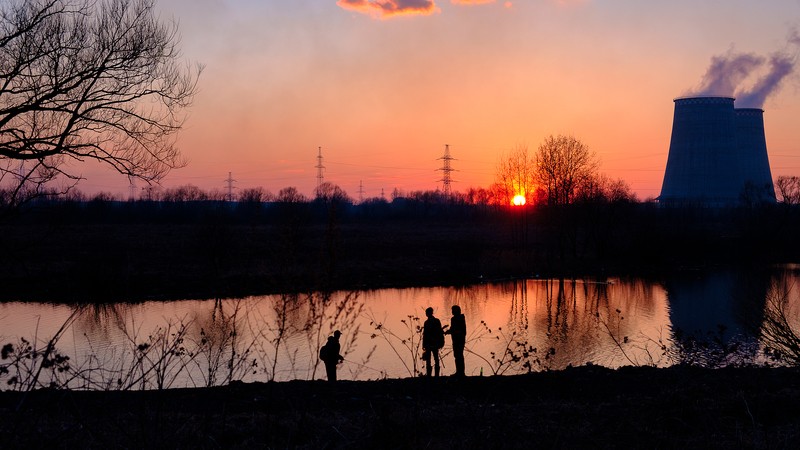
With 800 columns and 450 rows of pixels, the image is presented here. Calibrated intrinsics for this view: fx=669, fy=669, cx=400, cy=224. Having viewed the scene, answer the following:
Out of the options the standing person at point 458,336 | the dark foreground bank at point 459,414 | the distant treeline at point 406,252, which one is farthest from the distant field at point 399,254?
the dark foreground bank at point 459,414

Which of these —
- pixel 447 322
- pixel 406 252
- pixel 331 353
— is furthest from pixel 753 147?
pixel 331 353

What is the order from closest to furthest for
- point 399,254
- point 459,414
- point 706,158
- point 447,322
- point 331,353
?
point 459,414
point 331,353
point 447,322
point 399,254
point 706,158

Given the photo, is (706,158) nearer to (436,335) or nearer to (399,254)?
(399,254)

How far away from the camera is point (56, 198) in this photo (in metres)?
5.74

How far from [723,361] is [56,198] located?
12025 millimetres

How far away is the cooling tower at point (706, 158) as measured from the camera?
2009 inches

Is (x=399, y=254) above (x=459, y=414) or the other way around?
above

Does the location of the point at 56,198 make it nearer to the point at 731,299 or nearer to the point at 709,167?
the point at 731,299

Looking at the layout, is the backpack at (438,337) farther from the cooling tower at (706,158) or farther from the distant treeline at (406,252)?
the cooling tower at (706,158)

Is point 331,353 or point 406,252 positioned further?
point 406,252

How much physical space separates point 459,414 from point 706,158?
5090cm

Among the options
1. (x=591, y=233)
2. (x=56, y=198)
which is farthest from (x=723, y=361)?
(x=591, y=233)

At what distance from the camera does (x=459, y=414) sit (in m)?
6.86

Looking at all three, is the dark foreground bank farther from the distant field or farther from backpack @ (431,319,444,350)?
the distant field
